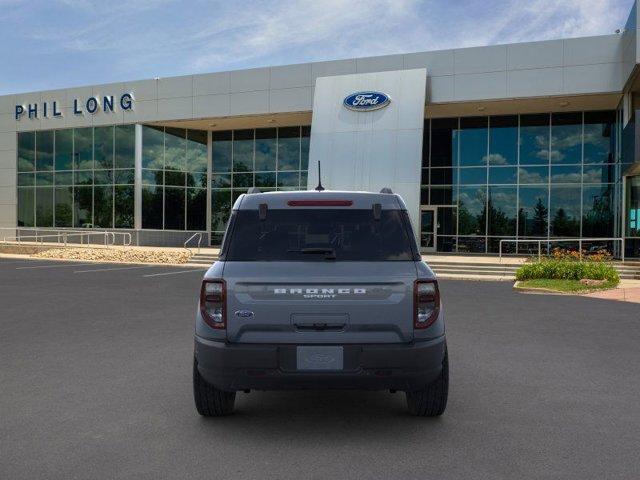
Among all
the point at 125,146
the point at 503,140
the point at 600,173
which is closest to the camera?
the point at 600,173

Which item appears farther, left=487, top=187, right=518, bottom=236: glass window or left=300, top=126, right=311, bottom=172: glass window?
left=300, top=126, right=311, bottom=172: glass window

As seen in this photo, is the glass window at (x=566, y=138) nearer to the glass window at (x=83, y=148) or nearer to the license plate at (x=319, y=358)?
the glass window at (x=83, y=148)

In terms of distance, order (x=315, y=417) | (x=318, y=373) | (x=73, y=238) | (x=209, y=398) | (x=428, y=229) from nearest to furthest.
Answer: (x=318, y=373) < (x=209, y=398) < (x=315, y=417) < (x=428, y=229) < (x=73, y=238)

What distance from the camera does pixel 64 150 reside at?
1403 inches

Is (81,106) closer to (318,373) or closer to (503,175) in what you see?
(503,175)

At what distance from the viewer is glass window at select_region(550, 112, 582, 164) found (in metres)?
28.0

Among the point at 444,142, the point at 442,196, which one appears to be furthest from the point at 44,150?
the point at 442,196

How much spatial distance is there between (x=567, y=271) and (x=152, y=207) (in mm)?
23694

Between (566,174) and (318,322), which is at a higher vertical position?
(566,174)

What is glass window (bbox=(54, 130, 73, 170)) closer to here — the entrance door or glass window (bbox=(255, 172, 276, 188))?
glass window (bbox=(255, 172, 276, 188))

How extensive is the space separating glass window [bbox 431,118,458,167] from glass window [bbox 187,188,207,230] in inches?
538

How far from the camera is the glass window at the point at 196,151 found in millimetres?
35250

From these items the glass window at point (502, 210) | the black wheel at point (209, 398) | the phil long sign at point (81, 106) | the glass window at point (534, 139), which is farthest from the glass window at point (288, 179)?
the black wheel at point (209, 398)

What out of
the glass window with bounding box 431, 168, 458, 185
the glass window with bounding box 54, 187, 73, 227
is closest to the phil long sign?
the glass window with bounding box 54, 187, 73, 227
